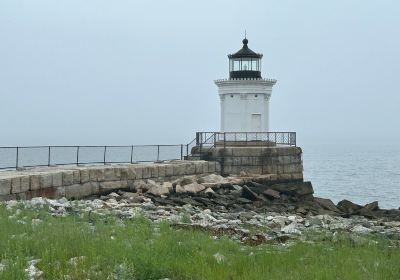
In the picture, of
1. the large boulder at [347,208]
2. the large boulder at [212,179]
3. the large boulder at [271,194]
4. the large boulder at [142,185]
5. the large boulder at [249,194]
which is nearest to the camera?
the large boulder at [142,185]

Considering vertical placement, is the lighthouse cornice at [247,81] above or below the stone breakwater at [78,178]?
above

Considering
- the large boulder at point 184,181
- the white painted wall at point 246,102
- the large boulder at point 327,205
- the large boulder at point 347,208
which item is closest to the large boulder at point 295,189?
the large boulder at point 327,205

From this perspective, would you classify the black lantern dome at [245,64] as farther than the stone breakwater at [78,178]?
Yes

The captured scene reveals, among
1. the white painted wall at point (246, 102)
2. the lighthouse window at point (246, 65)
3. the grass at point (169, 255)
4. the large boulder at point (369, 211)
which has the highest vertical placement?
the lighthouse window at point (246, 65)

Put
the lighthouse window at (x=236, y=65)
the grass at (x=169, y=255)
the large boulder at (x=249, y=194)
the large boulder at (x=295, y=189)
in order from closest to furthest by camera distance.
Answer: the grass at (x=169, y=255) → the large boulder at (x=249, y=194) → the large boulder at (x=295, y=189) → the lighthouse window at (x=236, y=65)

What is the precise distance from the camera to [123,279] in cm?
697

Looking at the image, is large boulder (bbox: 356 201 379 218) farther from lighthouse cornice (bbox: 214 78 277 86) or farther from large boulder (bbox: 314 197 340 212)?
lighthouse cornice (bbox: 214 78 277 86)

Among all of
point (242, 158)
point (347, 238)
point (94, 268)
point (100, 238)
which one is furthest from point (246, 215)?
point (242, 158)

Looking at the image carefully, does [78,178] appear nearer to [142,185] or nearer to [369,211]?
[142,185]

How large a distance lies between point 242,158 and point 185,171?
3416 mm

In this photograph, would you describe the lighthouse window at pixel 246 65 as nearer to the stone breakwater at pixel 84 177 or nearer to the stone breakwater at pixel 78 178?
the stone breakwater at pixel 84 177

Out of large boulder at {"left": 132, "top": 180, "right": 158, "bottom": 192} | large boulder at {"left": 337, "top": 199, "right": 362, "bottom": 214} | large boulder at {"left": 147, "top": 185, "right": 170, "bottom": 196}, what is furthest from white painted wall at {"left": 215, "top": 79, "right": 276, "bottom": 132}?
large boulder at {"left": 147, "top": 185, "right": 170, "bottom": 196}

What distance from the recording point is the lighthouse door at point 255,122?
30688 mm

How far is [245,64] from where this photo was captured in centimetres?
3134
